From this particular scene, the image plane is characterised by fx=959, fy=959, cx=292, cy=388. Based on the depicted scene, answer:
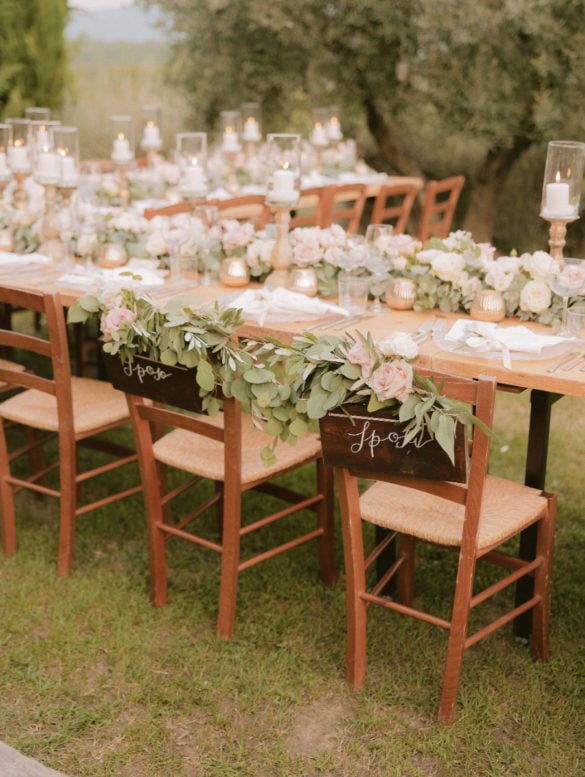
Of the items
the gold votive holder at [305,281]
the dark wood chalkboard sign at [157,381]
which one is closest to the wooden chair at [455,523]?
the dark wood chalkboard sign at [157,381]

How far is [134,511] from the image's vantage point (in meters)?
3.98

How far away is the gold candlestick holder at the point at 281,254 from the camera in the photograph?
3564 millimetres

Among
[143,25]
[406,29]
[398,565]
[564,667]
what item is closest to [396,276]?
[398,565]

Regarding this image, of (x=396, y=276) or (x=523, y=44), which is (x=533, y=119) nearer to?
(x=523, y=44)

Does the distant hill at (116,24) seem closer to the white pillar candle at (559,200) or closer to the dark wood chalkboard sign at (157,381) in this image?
the white pillar candle at (559,200)

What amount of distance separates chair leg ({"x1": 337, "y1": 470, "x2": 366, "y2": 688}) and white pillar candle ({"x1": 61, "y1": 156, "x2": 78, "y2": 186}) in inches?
89.9

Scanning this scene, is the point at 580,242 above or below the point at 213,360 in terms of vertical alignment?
below

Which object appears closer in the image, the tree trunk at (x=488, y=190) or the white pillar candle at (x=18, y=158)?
the white pillar candle at (x=18, y=158)

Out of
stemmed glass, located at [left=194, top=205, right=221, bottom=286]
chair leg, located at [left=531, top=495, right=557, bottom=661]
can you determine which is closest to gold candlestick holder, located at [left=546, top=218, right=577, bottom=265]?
chair leg, located at [left=531, top=495, right=557, bottom=661]

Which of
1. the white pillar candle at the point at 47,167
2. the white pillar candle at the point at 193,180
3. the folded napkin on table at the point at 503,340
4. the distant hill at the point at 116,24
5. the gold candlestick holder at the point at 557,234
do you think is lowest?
the folded napkin on table at the point at 503,340

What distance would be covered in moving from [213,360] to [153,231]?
4.99 feet

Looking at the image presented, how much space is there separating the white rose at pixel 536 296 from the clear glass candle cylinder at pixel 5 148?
2.71m

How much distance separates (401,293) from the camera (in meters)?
3.35

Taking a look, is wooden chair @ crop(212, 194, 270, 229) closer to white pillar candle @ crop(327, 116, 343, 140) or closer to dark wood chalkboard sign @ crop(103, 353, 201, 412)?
white pillar candle @ crop(327, 116, 343, 140)
